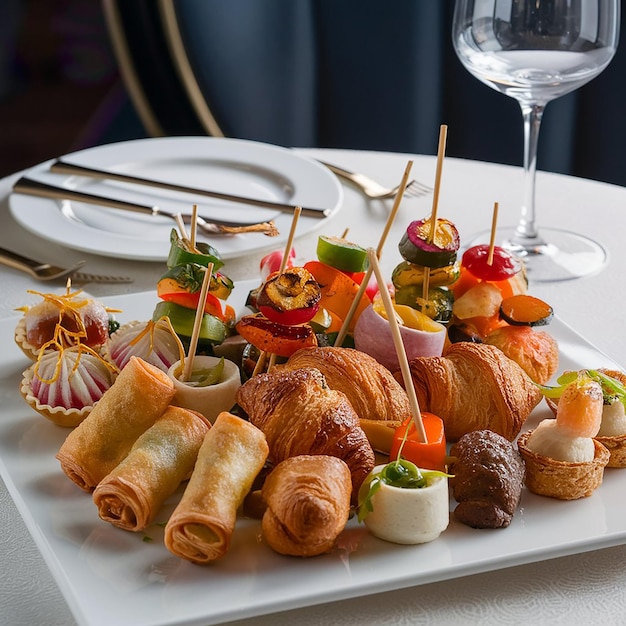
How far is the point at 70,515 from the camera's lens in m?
1.03

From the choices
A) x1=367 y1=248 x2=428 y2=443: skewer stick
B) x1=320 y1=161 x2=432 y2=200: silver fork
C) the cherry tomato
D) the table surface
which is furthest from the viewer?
x1=320 y1=161 x2=432 y2=200: silver fork

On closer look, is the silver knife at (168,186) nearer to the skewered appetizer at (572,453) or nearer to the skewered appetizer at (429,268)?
the skewered appetizer at (429,268)

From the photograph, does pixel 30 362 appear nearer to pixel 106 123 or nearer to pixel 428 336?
pixel 428 336

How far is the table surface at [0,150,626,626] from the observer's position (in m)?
0.92

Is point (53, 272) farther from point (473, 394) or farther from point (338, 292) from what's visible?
point (473, 394)

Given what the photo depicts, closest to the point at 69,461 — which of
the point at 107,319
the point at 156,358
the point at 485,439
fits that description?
the point at 156,358

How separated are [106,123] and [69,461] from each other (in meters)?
3.22

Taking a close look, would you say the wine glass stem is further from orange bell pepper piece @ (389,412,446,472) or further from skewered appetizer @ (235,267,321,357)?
orange bell pepper piece @ (389,412,446,472)

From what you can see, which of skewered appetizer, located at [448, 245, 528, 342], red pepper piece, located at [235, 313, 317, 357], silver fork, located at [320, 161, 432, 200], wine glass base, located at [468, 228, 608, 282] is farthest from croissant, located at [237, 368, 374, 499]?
silver fork, located at [320, 161, 432, 200]

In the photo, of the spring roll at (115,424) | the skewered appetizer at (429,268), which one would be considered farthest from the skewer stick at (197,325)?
the skewered appetizer at (429,268)

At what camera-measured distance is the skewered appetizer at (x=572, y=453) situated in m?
1.04

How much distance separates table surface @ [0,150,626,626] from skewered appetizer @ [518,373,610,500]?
0.08 m

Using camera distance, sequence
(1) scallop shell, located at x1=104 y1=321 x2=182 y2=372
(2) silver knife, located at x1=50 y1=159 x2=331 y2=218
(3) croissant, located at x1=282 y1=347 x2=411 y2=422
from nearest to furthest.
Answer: (3) croissant, located at x1=282 y1=347 x2=411 y2=422, (1) scallop shell, located at x1=104 y1=321 x2=182 y2=372, (2) silver knife, located at x1=50 y1=159 x2=331 y2=218

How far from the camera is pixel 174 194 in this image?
198cm
